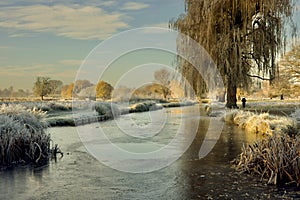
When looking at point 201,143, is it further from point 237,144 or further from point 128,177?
point 128,177

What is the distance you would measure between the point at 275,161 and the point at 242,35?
42.4ft

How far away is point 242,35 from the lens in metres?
17.5

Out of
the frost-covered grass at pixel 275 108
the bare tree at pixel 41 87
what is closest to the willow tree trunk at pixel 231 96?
the frost-covered grass at pixel 275 108

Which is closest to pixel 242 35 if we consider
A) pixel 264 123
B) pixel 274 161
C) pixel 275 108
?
pixel 264 123

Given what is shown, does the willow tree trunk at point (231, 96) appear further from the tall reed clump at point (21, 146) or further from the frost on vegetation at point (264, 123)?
the tall reed clump at point (21, 146)

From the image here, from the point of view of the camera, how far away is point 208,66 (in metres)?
18.1

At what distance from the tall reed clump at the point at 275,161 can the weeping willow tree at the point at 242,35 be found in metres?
11.4

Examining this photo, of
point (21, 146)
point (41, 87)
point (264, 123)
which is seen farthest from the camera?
point (41, 87)

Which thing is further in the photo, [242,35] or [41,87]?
[41,87]

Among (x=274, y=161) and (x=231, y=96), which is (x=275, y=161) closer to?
(x=274, y=161)

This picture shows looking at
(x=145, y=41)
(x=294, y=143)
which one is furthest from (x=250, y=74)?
(x=294, y=143)

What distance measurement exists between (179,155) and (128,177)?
2423 mm

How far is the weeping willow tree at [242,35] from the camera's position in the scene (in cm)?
1742

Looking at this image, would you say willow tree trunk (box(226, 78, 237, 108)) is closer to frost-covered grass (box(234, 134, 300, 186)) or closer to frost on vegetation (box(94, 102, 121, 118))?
frost on vegetation (box(94, 102, 121, 118))
